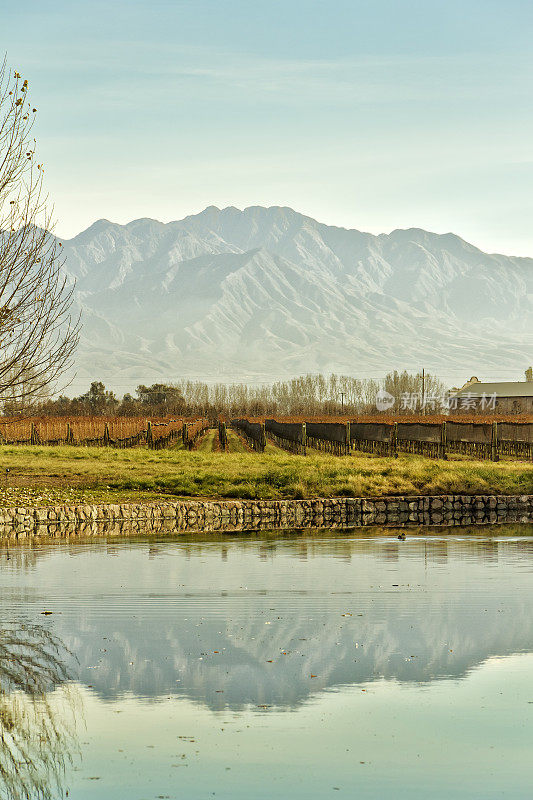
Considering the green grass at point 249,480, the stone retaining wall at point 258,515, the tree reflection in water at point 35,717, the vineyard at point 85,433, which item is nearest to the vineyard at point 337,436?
the vineyard at point 85,433

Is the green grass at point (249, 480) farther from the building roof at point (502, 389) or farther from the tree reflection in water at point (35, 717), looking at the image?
the building roof at point (502, 389)

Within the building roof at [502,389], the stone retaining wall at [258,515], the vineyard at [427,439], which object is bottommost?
the stone retaining wall at [258,515]

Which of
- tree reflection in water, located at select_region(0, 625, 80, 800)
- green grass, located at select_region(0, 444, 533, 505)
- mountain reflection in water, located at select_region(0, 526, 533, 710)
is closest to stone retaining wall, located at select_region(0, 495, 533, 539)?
green grass, located at select_region(0, 444, 533, 505)

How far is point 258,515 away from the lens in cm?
2638

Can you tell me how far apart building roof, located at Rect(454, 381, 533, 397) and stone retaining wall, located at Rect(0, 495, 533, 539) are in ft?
313

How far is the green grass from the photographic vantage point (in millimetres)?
28234

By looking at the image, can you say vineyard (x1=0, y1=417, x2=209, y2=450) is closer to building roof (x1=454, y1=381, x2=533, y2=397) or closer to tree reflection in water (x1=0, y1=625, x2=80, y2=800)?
tree reflection in water (x1=0, y1=625, x2=80, y2=800)

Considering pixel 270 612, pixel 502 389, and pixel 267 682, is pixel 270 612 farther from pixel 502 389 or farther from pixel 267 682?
pixel 502 389

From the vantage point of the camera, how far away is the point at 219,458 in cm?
3841

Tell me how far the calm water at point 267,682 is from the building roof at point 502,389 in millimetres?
110153

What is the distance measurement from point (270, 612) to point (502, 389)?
12024 centimetres

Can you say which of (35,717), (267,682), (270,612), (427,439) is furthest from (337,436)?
(35,717)

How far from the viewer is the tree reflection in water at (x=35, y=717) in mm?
6863

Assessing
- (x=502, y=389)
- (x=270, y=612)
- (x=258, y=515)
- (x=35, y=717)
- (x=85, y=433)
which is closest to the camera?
(x=35, y=717)
